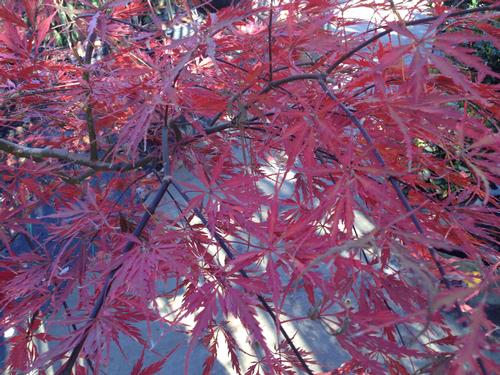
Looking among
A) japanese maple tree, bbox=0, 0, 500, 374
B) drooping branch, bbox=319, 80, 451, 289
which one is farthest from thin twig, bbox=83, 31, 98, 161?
drooping branch, bbox=319, 80, 451, 289

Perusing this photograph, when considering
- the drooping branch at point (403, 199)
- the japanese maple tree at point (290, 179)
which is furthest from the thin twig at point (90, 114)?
the drooping branch at point (403, 199)

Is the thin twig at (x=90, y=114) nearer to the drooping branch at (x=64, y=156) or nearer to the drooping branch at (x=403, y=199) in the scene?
the drooping branch at (x=64, y=156)

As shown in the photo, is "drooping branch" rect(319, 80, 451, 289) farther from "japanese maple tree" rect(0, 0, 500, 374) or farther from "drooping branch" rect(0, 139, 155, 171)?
"drooping branch" rect(0, 139, 155, 171)

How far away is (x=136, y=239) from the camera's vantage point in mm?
590

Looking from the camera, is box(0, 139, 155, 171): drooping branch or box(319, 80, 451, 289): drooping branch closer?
box(319, 80, 451, 289): drooping branch

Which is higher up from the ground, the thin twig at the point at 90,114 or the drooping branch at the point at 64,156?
the thin twig at the point at 90,114

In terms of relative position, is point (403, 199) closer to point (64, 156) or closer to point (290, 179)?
point (290, 179)

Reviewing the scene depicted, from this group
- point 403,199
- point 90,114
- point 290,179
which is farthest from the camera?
point 90,114

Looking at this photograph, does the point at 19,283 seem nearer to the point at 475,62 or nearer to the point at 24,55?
the point at 24,55

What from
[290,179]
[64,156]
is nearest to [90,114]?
[64,156]

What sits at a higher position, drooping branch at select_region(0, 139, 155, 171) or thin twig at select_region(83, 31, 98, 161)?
thin twig at select_region(83, 31, 98, 161)

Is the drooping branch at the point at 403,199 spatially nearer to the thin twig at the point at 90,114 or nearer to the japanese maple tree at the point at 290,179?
the japanese maple tree at the point at 290,179

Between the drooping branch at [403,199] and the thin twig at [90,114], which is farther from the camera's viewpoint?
the thin twig at [90,114]

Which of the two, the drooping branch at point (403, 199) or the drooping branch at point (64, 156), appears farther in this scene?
the drooping branch at point (64, 156)
